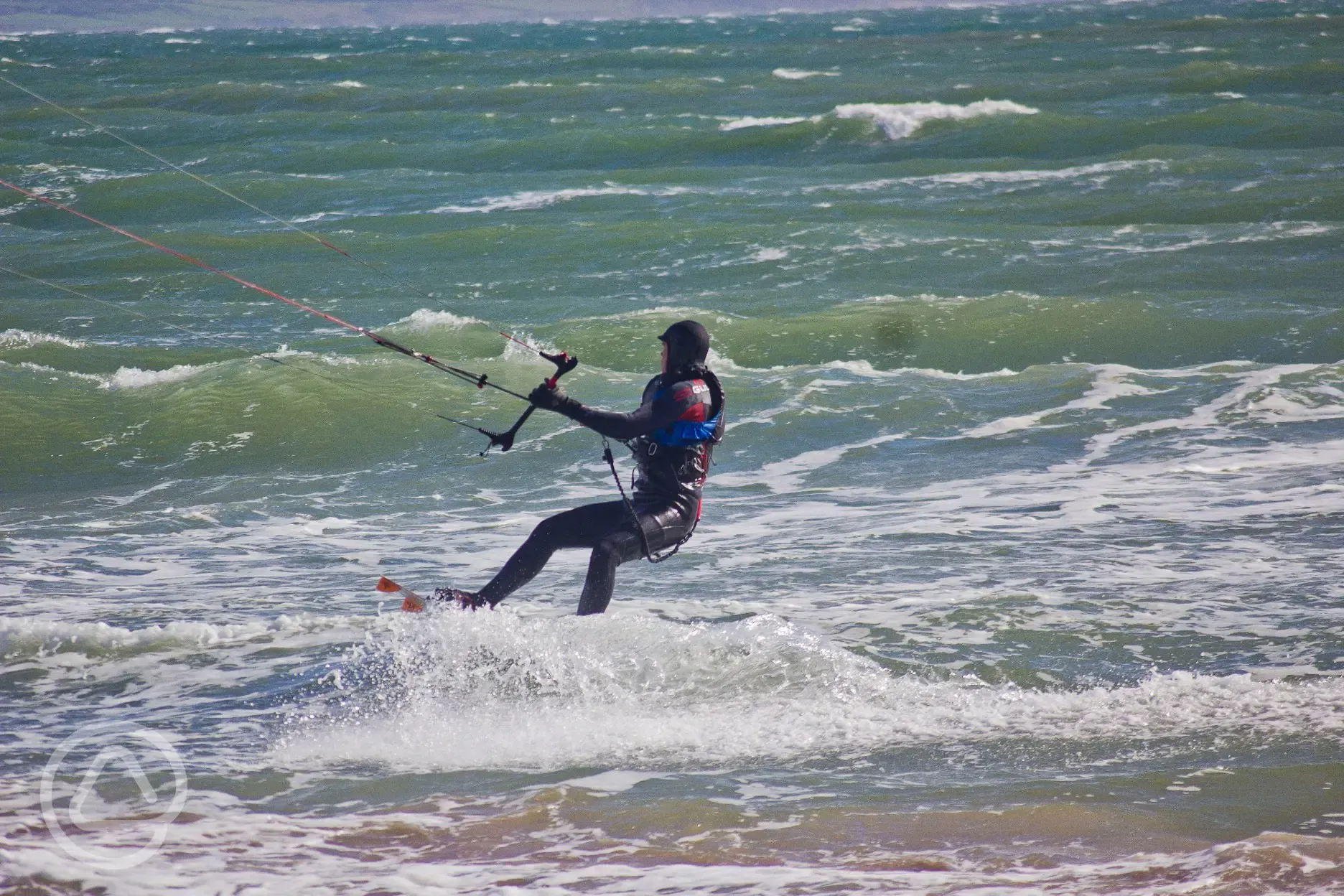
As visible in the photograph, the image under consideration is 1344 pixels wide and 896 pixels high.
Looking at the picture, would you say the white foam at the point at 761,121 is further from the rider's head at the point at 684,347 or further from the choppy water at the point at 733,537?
the rider's head at the point at 684,347

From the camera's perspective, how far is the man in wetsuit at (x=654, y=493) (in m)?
7.02

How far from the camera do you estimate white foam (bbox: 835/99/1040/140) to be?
117 ft

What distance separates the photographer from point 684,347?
23.0 ft

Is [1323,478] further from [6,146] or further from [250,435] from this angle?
[6,146]

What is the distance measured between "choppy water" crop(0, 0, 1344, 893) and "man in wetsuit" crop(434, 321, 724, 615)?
0.78ft

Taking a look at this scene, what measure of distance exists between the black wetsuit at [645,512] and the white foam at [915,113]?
1142 inches

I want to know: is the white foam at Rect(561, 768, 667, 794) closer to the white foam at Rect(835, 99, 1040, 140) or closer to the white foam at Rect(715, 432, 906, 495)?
the white foam at Rect(715, 432, 906, 495)

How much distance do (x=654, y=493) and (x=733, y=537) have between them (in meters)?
2.87

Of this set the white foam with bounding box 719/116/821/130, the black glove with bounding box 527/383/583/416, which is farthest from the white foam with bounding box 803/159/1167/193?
the black glove with bounding box 527/383/583/416

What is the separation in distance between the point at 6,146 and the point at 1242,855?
39.0 m

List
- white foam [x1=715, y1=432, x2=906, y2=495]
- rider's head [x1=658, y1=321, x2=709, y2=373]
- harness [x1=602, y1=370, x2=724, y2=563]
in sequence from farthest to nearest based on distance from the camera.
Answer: white foam [x1=715, y1=432, x2=906, y2=495] → harness [x1=602, y1=370, x2=724, y2=563] → rider's head [x1=658, y1=321, x2=709, y2=373]

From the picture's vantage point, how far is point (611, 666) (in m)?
7.16

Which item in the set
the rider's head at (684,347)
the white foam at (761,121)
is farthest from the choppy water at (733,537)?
the white foam at (761,121)

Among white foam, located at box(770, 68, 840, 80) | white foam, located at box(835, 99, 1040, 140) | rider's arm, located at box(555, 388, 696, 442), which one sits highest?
white foam, located at box(770, 68, 840, 80)
